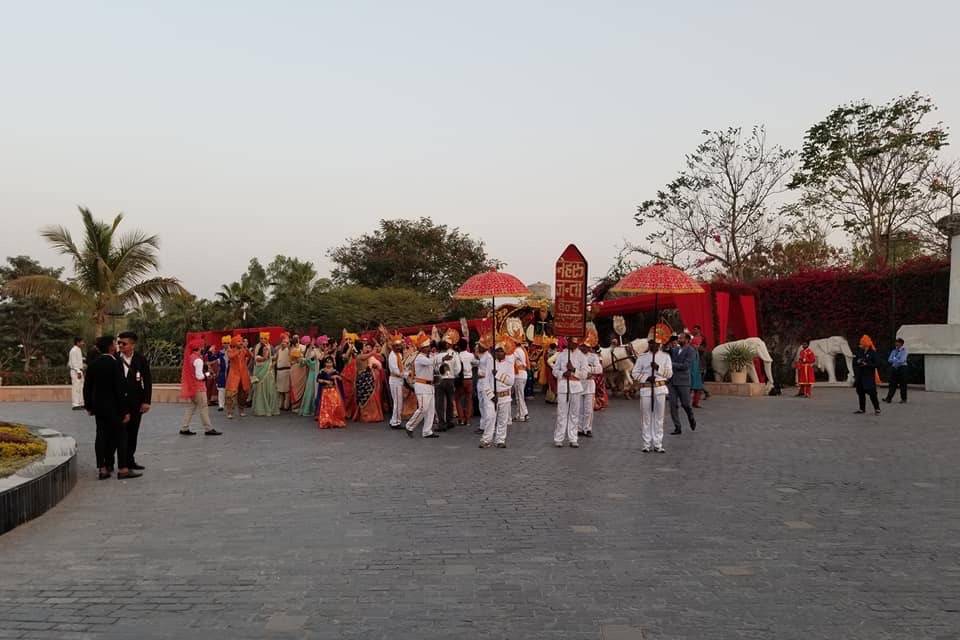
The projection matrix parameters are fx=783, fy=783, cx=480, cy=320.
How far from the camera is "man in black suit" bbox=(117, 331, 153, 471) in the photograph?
31.0 ft

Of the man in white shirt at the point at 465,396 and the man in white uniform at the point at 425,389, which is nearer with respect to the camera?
the man in white uniform at the point at 425,389

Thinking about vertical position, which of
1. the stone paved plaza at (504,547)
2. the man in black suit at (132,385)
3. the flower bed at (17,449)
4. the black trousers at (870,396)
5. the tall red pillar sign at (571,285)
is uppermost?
the tall red pillar sign at (571,285)

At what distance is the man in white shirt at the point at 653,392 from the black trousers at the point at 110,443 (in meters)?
6.68

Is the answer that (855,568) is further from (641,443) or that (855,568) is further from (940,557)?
(641,443)

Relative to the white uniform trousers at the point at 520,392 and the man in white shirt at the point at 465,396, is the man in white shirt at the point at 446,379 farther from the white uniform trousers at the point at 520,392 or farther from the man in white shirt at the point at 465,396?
the white uniform trousers at the point at 520,392

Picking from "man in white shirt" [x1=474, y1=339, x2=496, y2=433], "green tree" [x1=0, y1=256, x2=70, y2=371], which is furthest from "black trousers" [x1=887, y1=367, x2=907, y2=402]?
"green tree" [x1=0, y1=256, x2=70, y2=371]

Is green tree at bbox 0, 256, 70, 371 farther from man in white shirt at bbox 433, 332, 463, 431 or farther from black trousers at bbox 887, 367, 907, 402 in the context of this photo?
black trousers at bbox 887, 367, 907, 402

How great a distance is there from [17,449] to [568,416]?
7102 millimetres

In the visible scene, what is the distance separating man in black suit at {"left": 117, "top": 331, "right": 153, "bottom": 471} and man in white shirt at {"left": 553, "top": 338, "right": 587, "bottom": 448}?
221 inches

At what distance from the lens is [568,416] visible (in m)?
11.6

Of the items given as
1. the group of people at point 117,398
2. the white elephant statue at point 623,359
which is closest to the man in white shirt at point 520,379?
the white elephant statue at point 623,359

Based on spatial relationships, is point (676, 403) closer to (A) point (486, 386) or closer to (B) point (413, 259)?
(A) point (486, 386)

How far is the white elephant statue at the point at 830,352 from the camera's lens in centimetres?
2420

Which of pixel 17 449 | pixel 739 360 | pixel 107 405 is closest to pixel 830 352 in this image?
pixel 739 360
